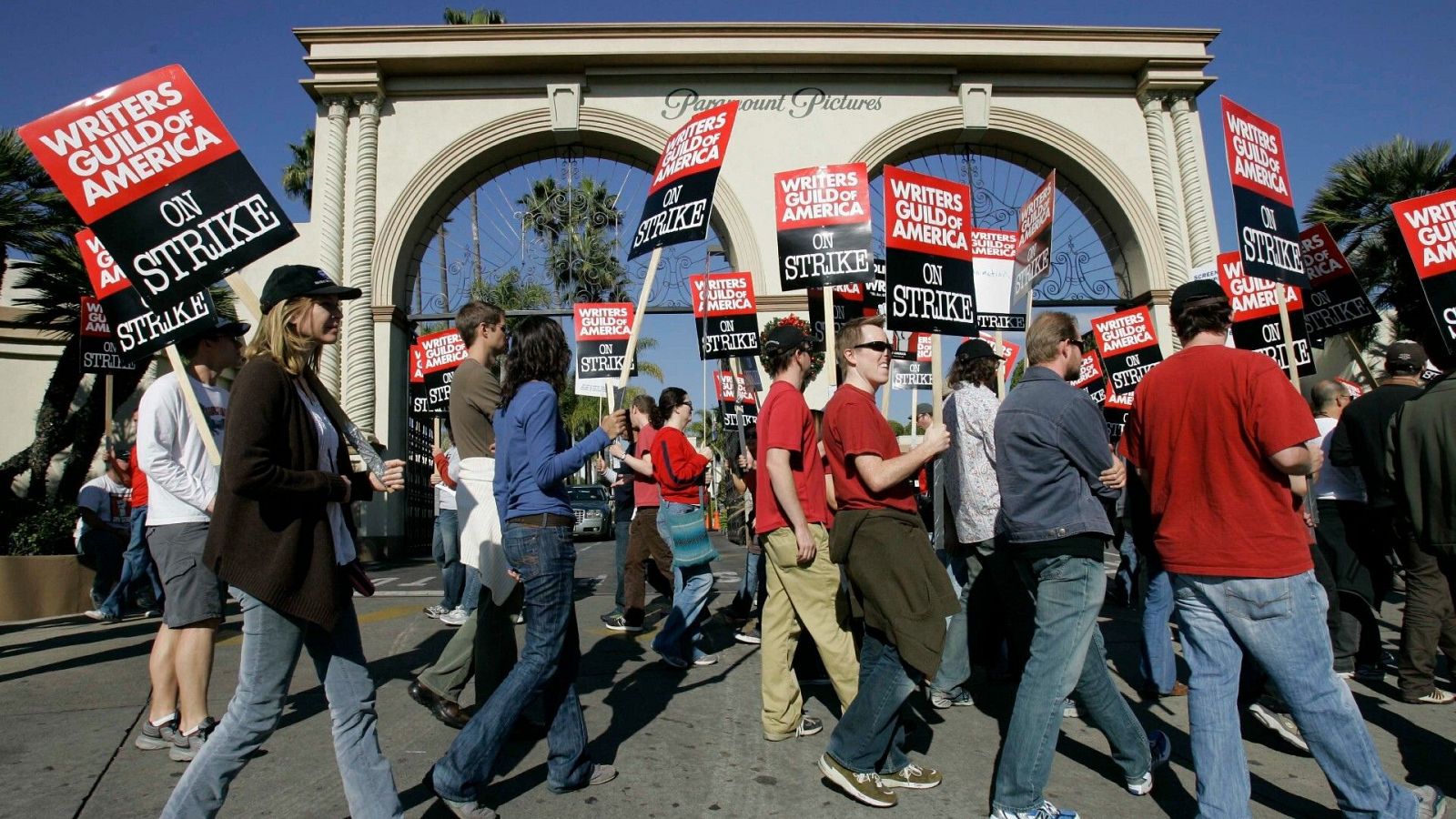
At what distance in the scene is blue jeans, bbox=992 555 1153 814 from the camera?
324 centimetres

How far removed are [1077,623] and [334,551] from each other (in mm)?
2534

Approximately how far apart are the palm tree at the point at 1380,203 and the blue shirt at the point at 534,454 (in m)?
16.5

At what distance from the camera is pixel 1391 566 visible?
613 cm

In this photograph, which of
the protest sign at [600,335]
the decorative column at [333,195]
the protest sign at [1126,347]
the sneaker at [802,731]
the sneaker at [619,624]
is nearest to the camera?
the sneaker at [802,731]

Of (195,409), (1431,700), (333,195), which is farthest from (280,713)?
(333,195)

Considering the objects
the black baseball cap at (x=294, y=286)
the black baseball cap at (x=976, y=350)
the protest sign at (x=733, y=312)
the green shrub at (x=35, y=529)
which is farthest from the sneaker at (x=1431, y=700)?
the green shrub at (x=35, y=529)

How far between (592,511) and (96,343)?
13.6 m

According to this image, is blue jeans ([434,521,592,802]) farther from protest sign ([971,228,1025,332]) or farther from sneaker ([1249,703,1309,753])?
protest sign ([971,228,1025,332])

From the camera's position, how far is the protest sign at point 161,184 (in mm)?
4320

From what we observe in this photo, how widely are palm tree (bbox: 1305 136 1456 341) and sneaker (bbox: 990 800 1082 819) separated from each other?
1577 cm

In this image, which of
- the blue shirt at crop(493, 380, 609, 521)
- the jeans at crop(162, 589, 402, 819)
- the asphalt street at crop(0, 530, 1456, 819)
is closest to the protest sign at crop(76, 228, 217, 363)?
the asphalt street at crop(0, 530, 1456, 819)

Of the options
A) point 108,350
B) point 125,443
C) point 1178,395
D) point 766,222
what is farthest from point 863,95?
point 1178,395

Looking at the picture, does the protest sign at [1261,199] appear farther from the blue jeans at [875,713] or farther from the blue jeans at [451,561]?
the blue jeans at [451,561]

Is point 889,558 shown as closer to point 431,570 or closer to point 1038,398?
point 1038,398
